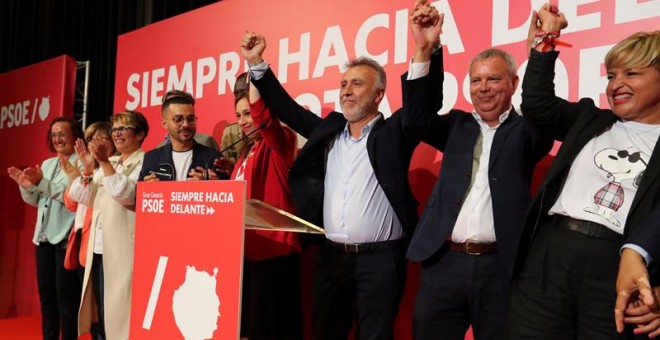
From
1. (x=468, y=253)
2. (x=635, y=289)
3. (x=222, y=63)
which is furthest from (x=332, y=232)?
(x=222, y=63)

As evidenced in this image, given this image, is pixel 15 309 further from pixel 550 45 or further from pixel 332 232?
pixel 550 45

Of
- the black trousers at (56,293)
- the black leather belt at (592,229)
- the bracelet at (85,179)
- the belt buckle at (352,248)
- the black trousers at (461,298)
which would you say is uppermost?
the bracelet at (85,179)

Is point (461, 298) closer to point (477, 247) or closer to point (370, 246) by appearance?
point (477, 247)

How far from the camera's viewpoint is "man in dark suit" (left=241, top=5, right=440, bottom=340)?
2.66 m

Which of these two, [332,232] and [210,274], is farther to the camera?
[332,232]

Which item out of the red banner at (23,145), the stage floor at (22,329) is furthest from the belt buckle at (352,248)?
the red banner at (23,145)

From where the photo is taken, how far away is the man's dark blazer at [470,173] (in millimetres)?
2271

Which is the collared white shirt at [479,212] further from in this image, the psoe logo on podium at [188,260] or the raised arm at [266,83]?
the raised arm at [266,83]

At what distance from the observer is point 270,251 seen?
9.80ft

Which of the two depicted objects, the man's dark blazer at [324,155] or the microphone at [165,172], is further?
the microphone at [165,172]

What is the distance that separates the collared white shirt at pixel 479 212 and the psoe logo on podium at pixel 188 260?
31.9 inches

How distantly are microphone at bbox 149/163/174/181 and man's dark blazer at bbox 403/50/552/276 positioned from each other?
1.34 m

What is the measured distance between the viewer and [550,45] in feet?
6.84

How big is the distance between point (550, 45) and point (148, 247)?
157cm
